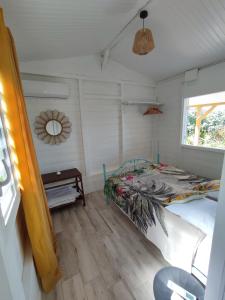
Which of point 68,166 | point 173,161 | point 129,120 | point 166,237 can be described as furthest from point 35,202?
point 173,161

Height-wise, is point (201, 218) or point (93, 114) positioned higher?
point (93, 114)

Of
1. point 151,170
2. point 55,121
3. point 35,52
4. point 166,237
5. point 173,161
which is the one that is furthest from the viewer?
point 173,161

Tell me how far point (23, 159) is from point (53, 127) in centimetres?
155

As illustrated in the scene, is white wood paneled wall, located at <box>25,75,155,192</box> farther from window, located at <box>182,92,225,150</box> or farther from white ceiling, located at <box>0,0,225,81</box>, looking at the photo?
window, located at <box>182,92,225,150</box>

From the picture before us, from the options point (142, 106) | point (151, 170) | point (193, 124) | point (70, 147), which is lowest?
point (151, 170)

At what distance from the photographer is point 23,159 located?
1156mm

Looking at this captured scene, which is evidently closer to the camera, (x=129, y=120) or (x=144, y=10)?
(x=144, y=10)

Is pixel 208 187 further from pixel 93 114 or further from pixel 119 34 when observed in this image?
pixel 119 34

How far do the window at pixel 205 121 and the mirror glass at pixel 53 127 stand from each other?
2.60 metres

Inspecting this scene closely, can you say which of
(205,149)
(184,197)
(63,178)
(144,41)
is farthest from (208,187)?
(63,178)

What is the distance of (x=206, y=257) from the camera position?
3.64 ft

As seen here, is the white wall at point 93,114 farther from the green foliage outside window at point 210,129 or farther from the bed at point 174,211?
the green foliage outside window at point 210,129

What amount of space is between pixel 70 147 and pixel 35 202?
1716 millimetres

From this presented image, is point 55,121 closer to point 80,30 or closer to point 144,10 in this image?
point 80,30
